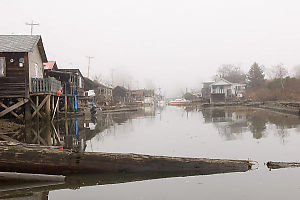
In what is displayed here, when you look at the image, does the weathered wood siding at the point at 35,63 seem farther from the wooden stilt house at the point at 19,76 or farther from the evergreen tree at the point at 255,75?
the evergreen tree at the point at 255,75

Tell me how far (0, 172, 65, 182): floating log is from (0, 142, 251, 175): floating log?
104mm

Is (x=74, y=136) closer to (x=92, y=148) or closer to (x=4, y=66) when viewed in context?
(x=92, y=148)

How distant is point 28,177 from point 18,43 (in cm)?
1562

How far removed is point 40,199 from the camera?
561 centimetres

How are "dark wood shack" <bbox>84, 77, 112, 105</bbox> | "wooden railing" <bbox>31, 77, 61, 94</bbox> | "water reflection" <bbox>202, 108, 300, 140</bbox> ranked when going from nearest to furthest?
"water reflection" <bbox>202, 108, 300, 140</bbox> < "wooden railing" <bbox>31, 77, 61, 94</bbox> < "dark wood shack" <bbox>84, 77, 112, 105</bbox>

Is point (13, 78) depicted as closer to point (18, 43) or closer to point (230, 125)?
point (18, 43)

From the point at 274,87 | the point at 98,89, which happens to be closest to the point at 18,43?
the point at 98,89

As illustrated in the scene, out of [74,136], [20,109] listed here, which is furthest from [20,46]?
[74,136]

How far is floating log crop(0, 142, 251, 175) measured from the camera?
6344 millimetres

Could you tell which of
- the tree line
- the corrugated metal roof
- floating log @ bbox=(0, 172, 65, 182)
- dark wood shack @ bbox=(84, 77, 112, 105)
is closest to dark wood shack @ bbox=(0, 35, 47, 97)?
the corrugated metal roof

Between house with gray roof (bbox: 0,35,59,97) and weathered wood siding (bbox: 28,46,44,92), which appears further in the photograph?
weathered wood siding (bbox: 28,46,44,92)

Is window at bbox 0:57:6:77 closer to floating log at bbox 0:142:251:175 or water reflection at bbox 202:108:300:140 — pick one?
floating log at bbox 0:142:251:175

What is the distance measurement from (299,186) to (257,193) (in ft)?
A: 3.76

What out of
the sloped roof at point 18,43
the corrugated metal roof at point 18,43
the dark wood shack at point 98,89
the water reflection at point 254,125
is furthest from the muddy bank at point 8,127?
the dark wood shack at point 98,89
